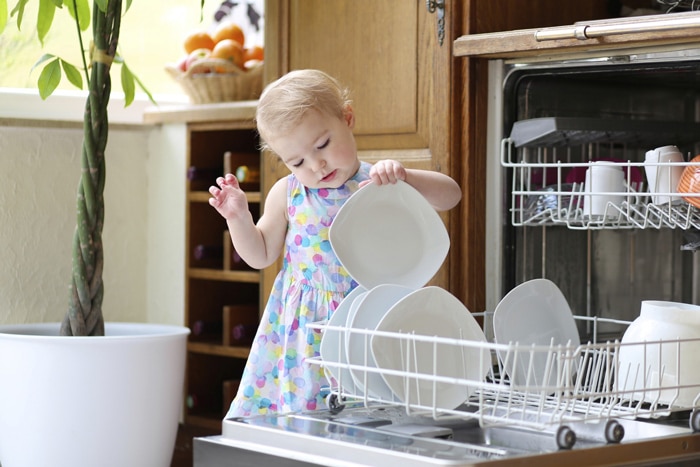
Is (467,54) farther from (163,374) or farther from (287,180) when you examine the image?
(163,374)

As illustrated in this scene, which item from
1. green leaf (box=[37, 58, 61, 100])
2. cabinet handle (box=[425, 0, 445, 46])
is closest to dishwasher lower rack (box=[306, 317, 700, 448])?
cabinet handle (box=[425, 0, 445, 46])

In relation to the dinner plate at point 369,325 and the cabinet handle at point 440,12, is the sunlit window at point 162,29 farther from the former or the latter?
the dinner plate at point 369,325

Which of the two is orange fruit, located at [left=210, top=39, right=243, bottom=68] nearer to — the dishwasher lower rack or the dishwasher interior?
the dishwasher interior

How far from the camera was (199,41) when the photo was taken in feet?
9.84

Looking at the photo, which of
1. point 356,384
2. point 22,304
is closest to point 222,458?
point 356,384

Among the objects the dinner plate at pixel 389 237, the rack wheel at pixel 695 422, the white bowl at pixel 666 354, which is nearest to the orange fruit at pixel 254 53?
the dinner plate at pixel 389 237

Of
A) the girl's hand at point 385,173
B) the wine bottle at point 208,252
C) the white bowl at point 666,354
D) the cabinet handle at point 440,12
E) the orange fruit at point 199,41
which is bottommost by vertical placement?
the white bowl at point 666,354

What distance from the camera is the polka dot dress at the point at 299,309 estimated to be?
5.81ft

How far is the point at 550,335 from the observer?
1660mm

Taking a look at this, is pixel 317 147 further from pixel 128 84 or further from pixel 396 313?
pixel 128 84

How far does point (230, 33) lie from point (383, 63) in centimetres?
96

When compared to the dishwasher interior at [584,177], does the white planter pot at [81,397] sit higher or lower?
lower

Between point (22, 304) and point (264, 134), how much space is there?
128 cm

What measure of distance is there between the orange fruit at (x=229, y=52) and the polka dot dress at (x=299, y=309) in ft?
3.62
